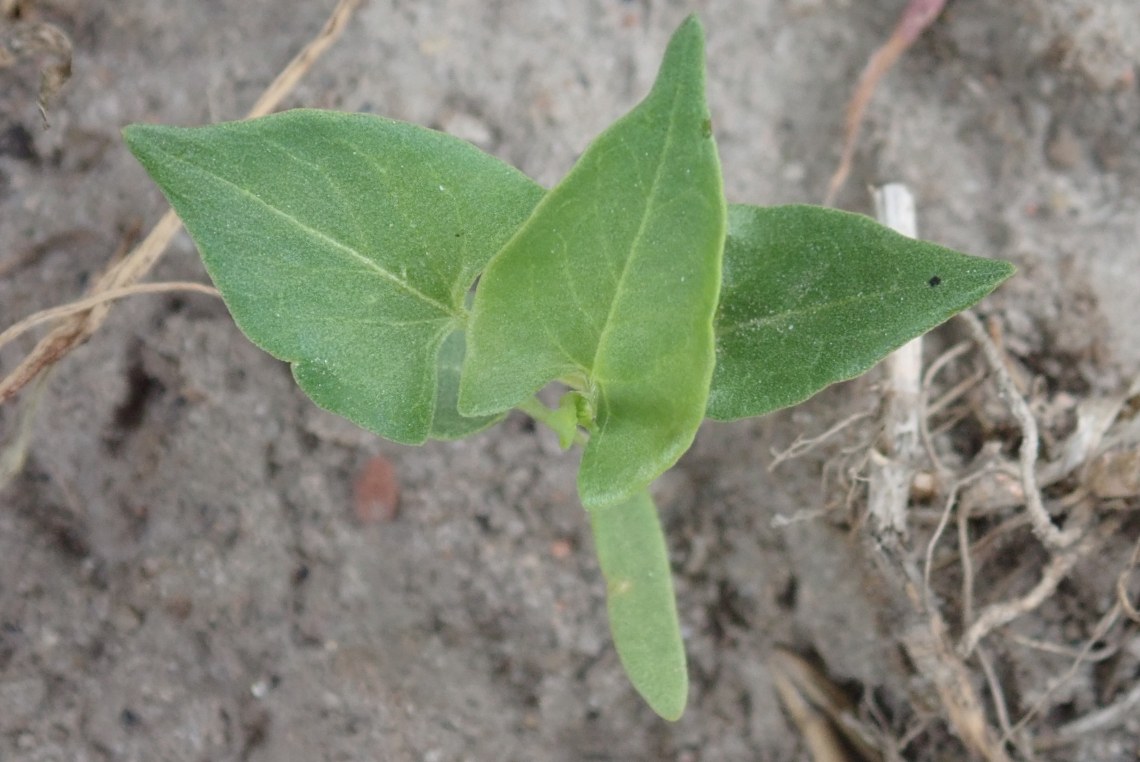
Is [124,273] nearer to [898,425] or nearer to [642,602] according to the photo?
[642,602]

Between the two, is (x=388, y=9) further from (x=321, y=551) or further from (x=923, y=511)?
(x=923, y=511)

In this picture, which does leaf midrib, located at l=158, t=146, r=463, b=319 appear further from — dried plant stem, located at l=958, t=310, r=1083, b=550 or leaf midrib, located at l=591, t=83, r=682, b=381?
dried plant stem, located at l=958, t=310, r=1083, b=550

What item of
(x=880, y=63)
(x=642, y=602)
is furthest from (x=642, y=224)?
(x=880, y=63)

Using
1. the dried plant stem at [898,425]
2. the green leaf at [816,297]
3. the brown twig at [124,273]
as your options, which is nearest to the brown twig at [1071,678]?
the dried plant stem at [898,425]

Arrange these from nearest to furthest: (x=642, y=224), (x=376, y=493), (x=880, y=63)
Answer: (x=642, y=224), (x=376, y=493), (x=880, y=63)

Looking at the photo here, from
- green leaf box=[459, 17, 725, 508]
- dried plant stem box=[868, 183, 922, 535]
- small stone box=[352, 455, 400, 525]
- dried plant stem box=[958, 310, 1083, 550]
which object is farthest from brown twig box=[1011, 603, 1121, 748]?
small stone box=[352, 455, 400, 525]

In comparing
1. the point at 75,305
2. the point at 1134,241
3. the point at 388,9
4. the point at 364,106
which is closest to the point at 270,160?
the point at 75,305
